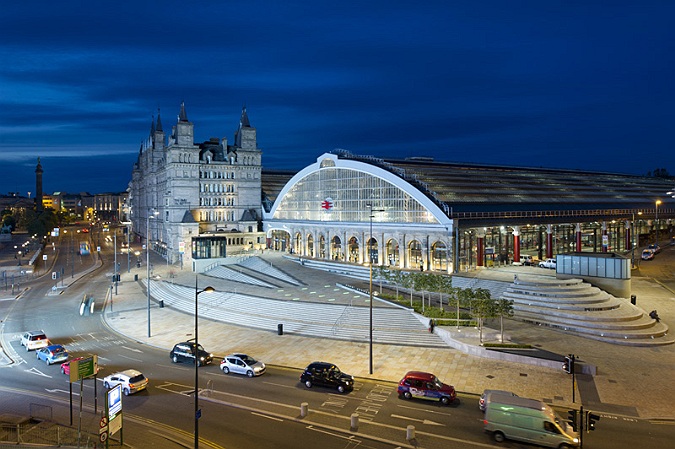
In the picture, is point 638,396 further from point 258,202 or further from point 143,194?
point 143,194

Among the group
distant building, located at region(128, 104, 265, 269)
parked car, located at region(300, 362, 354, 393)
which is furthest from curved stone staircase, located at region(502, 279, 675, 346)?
distant building, located at region(128, 104, 265, 269)

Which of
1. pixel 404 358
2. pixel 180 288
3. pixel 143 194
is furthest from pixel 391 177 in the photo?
pixel 143 194

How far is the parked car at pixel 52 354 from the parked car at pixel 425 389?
2682cm

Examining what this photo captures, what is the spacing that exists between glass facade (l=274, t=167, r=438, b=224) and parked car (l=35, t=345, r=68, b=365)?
1448 inches

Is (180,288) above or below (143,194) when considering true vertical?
below

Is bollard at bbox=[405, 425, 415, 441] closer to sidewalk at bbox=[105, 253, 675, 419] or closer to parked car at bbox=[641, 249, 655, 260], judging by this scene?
sidewalk at bbox=[105, 253, 675, 419]

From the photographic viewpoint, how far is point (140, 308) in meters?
59.0

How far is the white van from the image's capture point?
73.5ft

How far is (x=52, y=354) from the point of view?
123 feet

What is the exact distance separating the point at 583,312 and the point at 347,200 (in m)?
42.6

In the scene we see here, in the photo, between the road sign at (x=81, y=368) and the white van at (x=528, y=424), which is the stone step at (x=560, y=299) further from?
the road sign at (x=81, y=368)

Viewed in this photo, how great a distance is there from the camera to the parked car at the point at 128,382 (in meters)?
30.1

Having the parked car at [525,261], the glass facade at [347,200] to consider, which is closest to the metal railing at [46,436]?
the glass facade at [347,200]

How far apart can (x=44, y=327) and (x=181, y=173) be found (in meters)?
52.8
